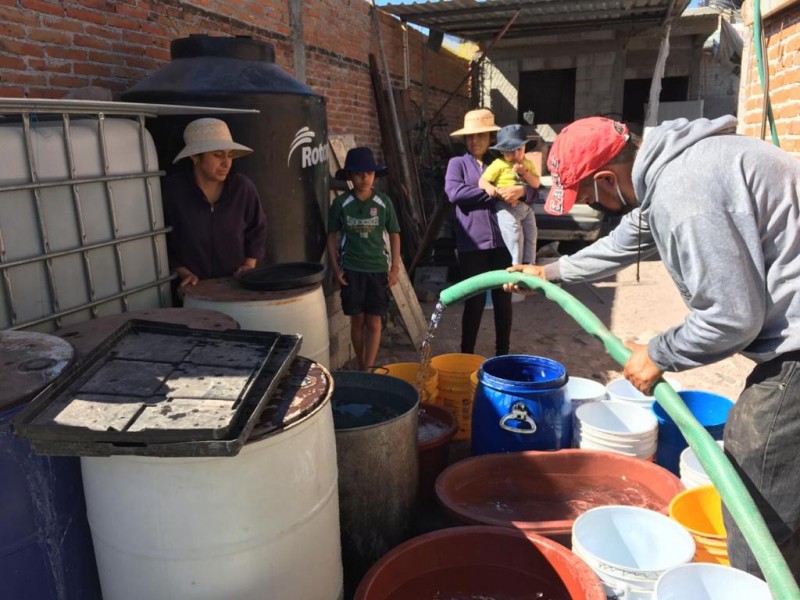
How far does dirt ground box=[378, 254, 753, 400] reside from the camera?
5.28m

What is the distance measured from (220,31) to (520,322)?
4150 mm

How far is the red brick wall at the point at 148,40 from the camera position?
3289 millimetres

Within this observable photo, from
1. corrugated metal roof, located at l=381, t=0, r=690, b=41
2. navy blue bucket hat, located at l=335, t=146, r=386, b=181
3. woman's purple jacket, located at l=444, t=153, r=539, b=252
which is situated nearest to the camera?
navy blue bucket hat, located at l=335, t=146, r=386, b=181

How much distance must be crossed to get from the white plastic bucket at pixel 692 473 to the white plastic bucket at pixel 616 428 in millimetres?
232

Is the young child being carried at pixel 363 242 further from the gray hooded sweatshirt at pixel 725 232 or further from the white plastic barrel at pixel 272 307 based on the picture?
the gray hooded sweatshirt at pixel 725 232

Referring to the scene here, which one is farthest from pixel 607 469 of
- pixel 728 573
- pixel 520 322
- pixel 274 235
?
pixel 520 322

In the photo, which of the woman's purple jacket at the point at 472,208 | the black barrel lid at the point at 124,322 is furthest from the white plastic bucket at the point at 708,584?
the woman's purple jacket at the point at 472,208

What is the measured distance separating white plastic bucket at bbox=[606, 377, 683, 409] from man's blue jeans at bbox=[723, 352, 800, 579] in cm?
136

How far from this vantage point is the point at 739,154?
1.89 m

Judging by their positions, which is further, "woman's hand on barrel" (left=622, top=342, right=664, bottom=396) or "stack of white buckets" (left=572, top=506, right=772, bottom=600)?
"woman's hand on barrel" (left=622, top=342, right=664, bottom=396)

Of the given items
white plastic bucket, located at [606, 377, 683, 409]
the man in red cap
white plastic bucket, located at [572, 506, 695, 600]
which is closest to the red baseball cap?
the man in red cap

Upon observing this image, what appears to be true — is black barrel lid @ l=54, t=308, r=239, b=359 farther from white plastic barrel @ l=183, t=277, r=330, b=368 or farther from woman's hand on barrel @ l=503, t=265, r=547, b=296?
woman's hand on barrel @ l=503, t=265, r=547, b=296

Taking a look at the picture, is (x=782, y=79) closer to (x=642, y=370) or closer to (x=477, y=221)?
(x=477, y=221)

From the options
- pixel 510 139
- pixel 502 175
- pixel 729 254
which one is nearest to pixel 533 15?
pixel 510 139
